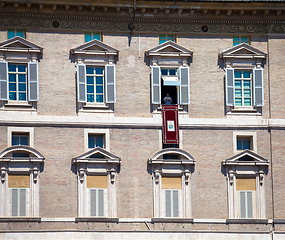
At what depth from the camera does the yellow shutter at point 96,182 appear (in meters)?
45.6

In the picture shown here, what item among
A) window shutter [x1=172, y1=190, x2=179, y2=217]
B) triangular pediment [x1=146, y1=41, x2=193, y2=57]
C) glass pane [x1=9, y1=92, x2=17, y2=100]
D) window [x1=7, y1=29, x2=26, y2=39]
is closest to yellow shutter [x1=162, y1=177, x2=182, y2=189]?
window shutter [x1=172, y1=190, x2=179, y2=217]

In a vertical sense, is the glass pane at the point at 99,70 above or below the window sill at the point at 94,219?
above

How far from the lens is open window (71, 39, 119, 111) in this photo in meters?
46.3

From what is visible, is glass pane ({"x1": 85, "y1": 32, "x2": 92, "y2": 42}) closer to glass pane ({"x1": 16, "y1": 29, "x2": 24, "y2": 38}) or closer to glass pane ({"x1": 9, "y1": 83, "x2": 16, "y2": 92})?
glass pane ({"x1": 16, "y1": 29, "x2": 24, "y2": 38})

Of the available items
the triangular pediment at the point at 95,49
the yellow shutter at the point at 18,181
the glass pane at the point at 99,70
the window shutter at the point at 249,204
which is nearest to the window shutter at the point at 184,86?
the triangular pediment at the point at 95,49

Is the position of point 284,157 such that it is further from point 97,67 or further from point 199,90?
point 97,67

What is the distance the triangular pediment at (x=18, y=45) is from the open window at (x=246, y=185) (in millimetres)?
11466

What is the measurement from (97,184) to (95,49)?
7046 mm

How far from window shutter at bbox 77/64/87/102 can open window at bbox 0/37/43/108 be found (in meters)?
2.11

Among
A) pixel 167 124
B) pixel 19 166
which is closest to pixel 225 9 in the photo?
pixel 167 124

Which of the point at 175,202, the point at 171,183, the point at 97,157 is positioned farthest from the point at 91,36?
the point at 175,202

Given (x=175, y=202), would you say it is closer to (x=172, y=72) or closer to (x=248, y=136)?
(x=248, y=136)

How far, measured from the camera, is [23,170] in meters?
45.1

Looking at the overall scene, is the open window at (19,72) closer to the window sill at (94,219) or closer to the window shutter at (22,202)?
the window shutter at (22,202)
